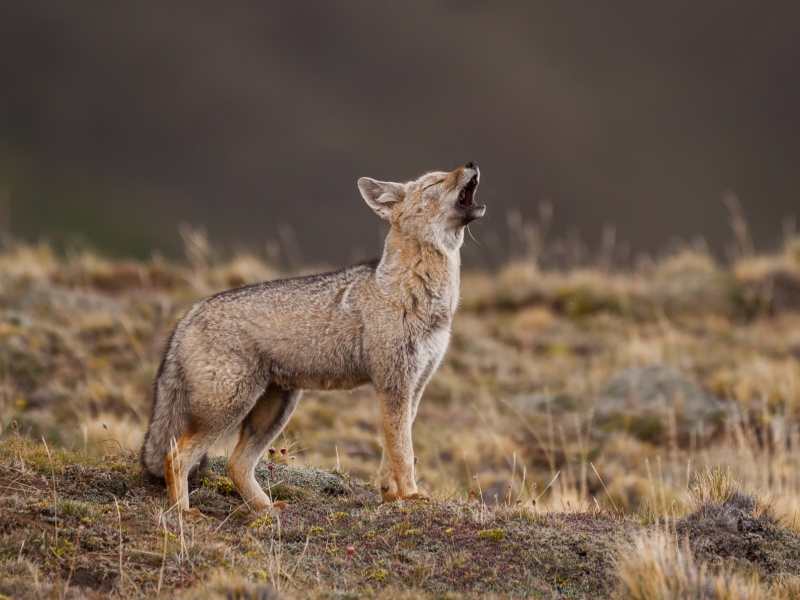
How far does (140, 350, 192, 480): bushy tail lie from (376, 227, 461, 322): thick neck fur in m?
1.91

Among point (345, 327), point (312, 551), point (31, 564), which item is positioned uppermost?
point (345, 327)

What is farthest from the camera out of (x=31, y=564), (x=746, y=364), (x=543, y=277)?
(x=543, y=277)

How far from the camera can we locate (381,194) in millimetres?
6949

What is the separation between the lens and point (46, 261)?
1692cm

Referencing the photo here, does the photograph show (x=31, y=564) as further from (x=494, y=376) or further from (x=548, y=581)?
(x=494, y=376)

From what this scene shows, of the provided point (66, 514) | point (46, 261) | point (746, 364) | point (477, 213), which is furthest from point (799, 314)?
point (46, 261)

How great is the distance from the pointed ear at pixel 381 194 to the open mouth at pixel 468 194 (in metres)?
0.56

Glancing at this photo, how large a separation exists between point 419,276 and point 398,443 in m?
1.48

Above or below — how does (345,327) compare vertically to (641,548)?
above

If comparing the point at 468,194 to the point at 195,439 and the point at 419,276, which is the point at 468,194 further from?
the point at 195,439

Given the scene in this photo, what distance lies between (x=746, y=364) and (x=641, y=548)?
10364 mm

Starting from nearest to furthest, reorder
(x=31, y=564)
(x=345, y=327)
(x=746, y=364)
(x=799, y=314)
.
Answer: (x=31, y=564) → (x=345, y=327) → (x=746, y=364) → (x=799, y=314)

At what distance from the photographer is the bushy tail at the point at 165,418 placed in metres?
6.00

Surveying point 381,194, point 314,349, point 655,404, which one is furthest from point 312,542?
point 655,404
